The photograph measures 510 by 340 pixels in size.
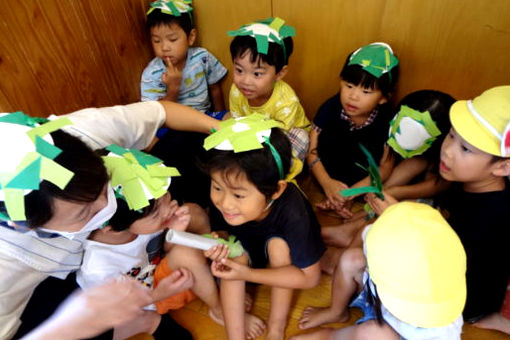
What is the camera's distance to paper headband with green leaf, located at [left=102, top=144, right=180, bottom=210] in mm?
821

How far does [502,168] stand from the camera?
85 centimetres

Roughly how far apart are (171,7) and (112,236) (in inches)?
36.6

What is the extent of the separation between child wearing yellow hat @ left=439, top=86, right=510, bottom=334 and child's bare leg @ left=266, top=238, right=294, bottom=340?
19.5 inches

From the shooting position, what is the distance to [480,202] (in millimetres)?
939

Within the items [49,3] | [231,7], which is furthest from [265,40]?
[49,3]

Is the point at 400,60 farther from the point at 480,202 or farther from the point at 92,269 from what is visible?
the point at 92,269

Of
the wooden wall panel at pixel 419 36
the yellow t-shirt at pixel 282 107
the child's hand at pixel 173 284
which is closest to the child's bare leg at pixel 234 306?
the child's hand at pixel 173 284

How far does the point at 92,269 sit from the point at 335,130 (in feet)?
3.35

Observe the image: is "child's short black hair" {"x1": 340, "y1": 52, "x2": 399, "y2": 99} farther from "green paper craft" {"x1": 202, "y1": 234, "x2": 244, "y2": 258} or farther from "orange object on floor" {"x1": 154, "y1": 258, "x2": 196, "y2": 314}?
"orange object on floor" {"x1": 154, "y1": 258, "x2": 196, "y2": 314}

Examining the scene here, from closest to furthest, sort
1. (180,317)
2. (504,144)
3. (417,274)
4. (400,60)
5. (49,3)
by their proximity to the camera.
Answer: (417,274), (504,144), (49,3), (180,317), (400,60)

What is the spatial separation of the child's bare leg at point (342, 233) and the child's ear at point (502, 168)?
20.3 inches

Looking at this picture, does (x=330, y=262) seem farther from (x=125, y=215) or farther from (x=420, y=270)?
(x=125, y=215)

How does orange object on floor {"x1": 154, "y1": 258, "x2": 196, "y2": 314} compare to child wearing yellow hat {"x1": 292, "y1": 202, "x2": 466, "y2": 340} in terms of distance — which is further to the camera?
orange object on floor {"x1": 154, "y1": 258, "x2": 196, "y2": 314}

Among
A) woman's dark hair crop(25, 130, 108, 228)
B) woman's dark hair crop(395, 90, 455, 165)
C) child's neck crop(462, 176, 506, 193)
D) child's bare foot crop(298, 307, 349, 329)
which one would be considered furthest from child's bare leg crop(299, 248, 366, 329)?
woman's dark hair crop(25, 130, 108, 228)
